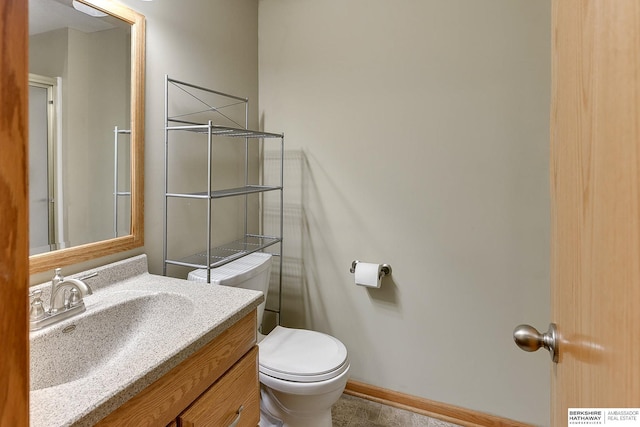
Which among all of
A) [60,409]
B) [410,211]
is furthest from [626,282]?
[410,211]

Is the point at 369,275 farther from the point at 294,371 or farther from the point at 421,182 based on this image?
the point at 294,371

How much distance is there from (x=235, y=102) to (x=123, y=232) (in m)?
0.97

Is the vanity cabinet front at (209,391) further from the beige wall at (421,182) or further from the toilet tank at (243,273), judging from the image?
the beige wall at (421,182)

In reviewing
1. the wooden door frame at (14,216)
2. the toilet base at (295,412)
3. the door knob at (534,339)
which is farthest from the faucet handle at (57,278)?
the door knob at (534,339)

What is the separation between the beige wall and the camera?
65.8 inches

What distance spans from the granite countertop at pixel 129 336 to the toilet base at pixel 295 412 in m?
0.62

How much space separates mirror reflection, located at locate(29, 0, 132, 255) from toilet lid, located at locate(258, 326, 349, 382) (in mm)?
798

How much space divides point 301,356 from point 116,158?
110 cm

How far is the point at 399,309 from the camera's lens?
195 cm

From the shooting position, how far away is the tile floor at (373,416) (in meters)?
1.83

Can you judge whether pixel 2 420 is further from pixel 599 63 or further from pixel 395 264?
pixel 395 264

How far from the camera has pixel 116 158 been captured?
1338 mm

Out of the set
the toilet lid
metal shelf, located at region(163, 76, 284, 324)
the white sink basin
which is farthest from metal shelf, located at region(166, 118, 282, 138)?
the toilet lid

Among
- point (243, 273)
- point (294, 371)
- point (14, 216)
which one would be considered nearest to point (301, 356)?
point (294, 371)
